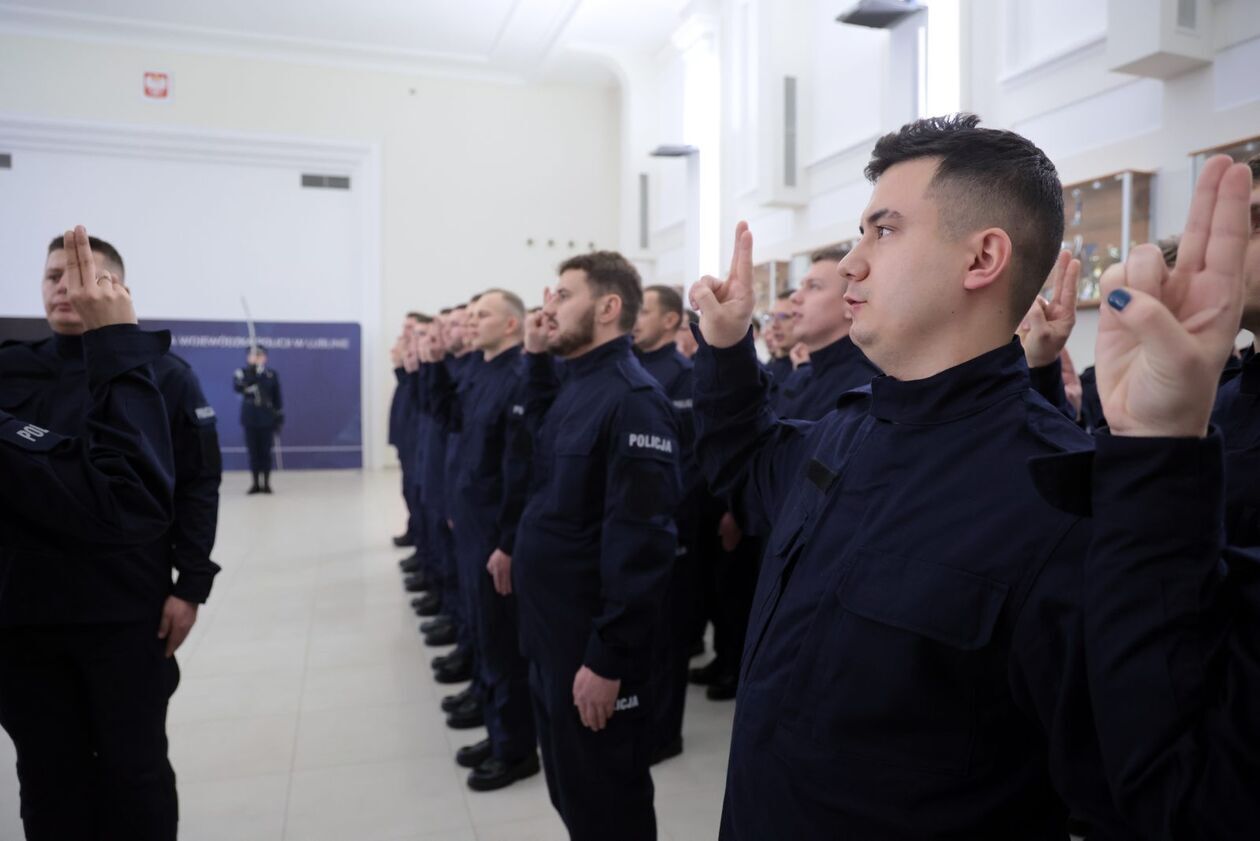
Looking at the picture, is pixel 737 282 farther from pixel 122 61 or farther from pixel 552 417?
pixel 122 61

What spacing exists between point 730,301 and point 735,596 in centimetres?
275

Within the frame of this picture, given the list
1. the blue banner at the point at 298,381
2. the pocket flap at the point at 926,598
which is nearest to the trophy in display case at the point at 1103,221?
the pocket flap at the point at 926,598

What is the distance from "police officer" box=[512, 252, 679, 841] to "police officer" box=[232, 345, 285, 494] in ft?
25.5

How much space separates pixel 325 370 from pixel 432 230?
2.39 meters

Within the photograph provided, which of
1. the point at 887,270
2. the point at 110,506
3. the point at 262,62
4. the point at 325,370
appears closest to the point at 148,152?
the point at 262,62

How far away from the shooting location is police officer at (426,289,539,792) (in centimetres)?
290

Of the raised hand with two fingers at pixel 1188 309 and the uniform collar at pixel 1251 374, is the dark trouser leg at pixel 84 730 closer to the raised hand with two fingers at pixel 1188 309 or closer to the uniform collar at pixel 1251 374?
the raised hand with two fingers at pixel 1188 309

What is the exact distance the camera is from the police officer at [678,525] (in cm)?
304

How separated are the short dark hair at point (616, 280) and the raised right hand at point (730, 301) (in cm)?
105

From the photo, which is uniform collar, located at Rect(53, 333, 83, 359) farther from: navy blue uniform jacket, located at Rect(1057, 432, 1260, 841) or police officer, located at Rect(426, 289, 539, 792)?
navy blue uniform jacket, located at Rect(1057, 432, 1260, 841)

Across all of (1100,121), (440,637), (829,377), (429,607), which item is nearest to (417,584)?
(429,607)

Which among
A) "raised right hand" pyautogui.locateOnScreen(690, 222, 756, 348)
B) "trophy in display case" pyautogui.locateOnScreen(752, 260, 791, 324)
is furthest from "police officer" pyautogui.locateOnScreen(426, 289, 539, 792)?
"trophy in display case" pyautogui.locateOnScreen(752, 260, 791, 324)

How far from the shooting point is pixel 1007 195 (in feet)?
3.42

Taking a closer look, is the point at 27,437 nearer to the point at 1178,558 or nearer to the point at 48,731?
the point at 48,731
